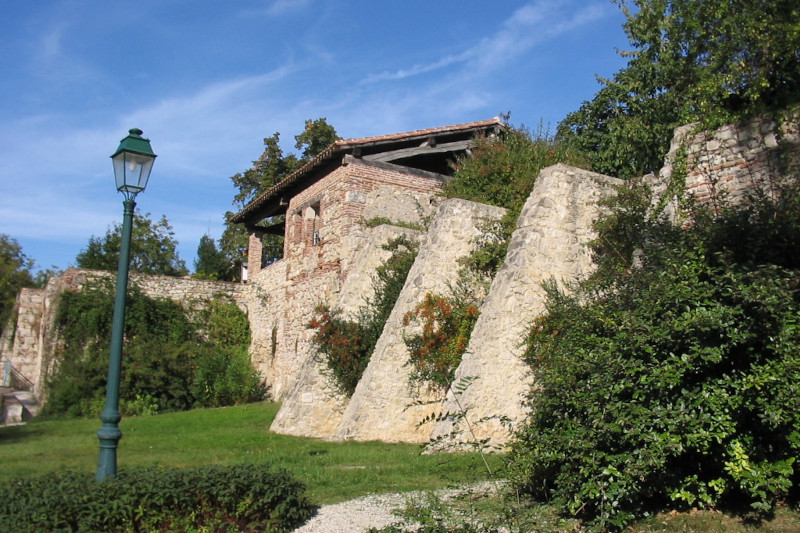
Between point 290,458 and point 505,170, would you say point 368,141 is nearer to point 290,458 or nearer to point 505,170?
point 505,170

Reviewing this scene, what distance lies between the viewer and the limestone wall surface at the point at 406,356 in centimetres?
1009

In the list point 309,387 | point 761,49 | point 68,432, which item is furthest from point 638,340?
point 68,432

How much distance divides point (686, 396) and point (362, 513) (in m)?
2.77

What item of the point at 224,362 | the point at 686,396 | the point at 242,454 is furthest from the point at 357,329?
the point at 224,362

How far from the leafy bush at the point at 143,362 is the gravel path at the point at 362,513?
12.7 meters

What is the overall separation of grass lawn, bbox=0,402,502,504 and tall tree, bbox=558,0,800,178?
529 centimetres

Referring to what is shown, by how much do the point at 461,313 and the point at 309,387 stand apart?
3.33 m

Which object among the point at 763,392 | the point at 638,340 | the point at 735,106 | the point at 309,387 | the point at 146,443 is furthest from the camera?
the point at 309,387

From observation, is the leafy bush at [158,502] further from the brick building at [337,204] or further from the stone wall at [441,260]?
the brick building at [337,204]

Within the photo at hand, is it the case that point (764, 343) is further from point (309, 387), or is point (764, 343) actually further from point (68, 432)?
point (68, 432)

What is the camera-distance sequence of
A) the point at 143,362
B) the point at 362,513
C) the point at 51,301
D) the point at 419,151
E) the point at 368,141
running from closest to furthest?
the point at 362,513 → the point at 368,141 → the point at 419,151 → the point at 143,362 → the point at 51,301

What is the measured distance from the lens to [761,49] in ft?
29.6

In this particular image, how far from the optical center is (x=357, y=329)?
12.0 m

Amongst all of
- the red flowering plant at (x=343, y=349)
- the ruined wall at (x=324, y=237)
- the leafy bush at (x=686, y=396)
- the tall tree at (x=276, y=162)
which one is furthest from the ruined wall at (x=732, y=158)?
the tall tree at (x=276, y=162)
